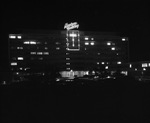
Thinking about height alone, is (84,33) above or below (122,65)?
above

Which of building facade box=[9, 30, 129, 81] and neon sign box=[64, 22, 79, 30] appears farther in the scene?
neon sign box=[64, 22, 79, 30]

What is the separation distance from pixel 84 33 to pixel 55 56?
17.7m

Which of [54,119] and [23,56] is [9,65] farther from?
[54,119]

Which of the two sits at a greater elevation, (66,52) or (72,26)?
(72,26)

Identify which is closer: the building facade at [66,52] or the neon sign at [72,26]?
the building facade at [66,52]

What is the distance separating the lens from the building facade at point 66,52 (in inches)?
3890

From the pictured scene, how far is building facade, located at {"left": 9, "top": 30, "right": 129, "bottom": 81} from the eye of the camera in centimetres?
9881

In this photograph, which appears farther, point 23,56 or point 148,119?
point 23,56

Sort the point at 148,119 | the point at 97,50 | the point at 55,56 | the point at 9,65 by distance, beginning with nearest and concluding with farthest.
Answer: the point at 148,119
the point at 9,65
the point at 55,56
the point at 97,50

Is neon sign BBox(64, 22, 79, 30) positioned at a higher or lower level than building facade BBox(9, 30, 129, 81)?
higher

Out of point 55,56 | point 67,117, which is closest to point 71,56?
A: point 55,56

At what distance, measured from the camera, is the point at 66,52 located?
105m

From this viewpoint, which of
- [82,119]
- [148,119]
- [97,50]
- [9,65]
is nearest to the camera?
[148,119]

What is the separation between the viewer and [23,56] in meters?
99.4
